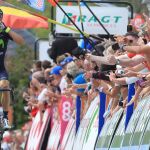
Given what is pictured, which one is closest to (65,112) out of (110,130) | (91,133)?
(91,133)

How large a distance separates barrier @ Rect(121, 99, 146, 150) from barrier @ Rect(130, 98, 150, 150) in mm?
187

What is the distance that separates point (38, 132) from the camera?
74.3ft

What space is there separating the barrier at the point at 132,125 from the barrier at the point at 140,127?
0.61 ft

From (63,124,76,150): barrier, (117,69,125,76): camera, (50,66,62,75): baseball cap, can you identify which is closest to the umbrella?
(50,66,62,75): baseball cap

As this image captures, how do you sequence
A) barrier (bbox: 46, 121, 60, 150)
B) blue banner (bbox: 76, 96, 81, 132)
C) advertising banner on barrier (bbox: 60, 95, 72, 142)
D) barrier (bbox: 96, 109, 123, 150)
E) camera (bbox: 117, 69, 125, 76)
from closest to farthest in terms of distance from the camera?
camera (bbox: 117, 69, 125, 76) → barrier (bbox: 96, 109, 123, 150) → blue banner (bbox: 76, 96, 81, 132) → advertising banner on barrier (bbox: 60, 95, 72, 142) → barrier (bbox: 46, 121, 60, 150)

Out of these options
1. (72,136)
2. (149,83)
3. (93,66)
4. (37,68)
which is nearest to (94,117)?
(93,66)

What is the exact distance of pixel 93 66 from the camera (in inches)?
660

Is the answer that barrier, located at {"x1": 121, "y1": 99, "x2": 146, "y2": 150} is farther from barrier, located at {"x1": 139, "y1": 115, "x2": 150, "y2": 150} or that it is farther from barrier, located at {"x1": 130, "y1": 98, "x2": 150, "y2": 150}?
barrier, located at {"x1": 139, "y1": 115, "x2": 150, "y2": 150}

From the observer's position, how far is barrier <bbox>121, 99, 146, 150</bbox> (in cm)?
1260

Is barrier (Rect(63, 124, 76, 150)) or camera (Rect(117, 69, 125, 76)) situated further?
barrier (Rect(63, 124, 76, 150))

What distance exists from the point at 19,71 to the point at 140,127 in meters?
39.1

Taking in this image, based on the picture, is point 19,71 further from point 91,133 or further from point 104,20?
point 91,133

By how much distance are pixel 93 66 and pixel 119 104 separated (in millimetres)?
2480

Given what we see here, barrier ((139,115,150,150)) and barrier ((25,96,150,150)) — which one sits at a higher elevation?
barrier ((139,115,150,150))
